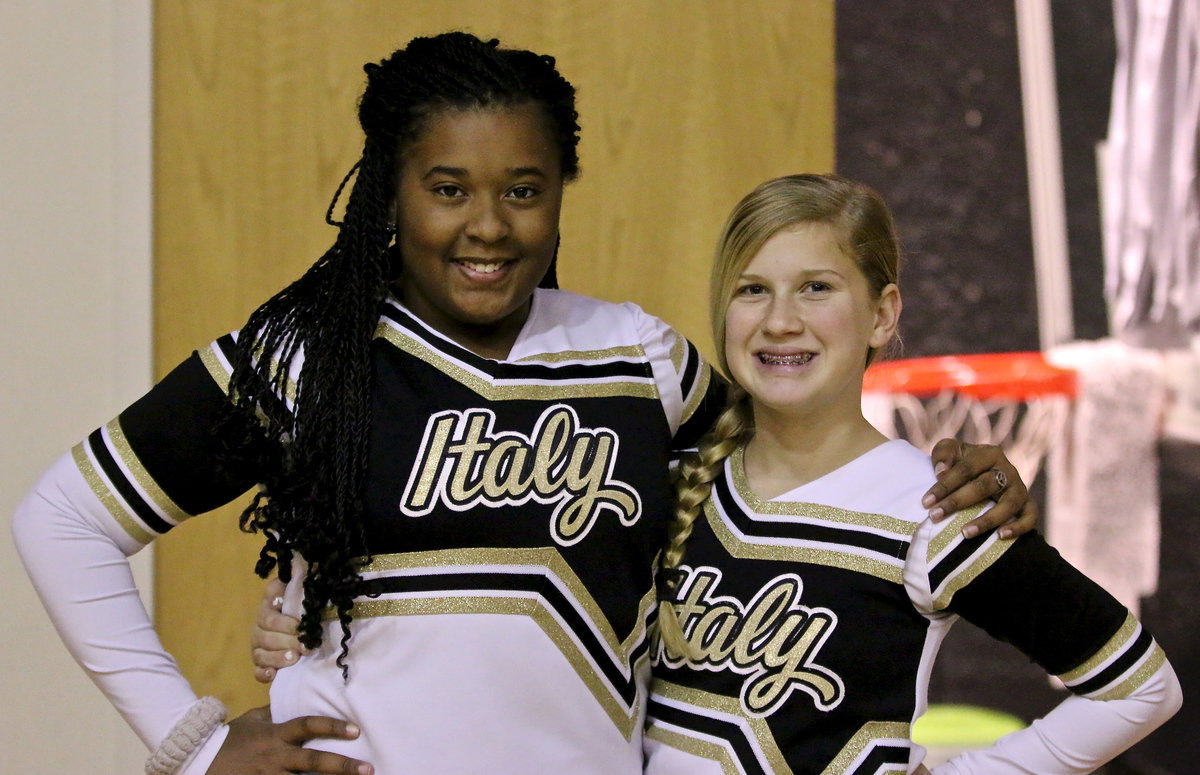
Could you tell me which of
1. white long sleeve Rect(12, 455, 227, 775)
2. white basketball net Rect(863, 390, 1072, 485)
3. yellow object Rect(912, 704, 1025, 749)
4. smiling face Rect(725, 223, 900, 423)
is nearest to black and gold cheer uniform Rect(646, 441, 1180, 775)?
smiling face Rect(725, 223, 900, 423)

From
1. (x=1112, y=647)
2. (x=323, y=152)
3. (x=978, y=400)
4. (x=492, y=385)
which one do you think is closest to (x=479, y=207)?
(x=492, y=385)

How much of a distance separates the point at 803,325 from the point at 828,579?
0.27 m

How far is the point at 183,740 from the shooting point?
113 centimetres

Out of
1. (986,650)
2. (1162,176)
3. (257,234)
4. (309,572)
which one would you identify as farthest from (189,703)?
(1162,176)

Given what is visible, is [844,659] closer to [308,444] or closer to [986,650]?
[308,444]

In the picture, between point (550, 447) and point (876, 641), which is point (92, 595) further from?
point (876, 641)

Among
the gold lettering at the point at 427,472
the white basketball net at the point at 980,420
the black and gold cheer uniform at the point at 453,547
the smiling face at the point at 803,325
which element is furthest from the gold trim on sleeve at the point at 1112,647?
the white basketball net at the point at 980,420

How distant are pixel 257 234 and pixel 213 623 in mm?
655

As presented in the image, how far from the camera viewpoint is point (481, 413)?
1.12 metres

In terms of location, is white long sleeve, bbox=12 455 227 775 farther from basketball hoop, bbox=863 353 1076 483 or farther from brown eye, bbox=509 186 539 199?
basketball hoop, bbox=863 353 1076 483

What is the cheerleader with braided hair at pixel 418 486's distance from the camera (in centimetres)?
107

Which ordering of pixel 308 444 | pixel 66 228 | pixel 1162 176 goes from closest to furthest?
pixel 308 444 → pixel 66 228 → pixel 1162 176

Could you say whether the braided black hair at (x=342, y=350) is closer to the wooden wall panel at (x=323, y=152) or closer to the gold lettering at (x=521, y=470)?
the gold lettering at (x=521, y=470)

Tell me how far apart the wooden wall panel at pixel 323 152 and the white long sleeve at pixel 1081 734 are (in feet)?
3.09
